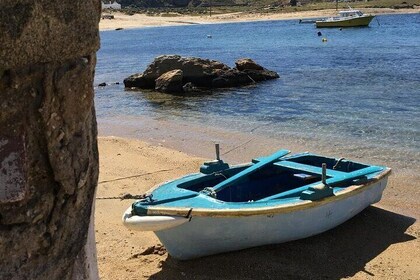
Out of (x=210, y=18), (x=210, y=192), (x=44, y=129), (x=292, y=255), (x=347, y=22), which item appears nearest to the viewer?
(x=44, y=129)

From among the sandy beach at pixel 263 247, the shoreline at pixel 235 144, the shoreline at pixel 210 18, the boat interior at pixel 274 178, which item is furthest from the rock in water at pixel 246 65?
the shoreline at pixel 210 18

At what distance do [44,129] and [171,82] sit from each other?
2242 cm

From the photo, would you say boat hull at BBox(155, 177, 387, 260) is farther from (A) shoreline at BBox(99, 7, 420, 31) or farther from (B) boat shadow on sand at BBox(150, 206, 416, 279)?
(A) shoreline at BBox(99, 7, 420, 31)

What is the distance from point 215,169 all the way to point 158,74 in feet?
60.7

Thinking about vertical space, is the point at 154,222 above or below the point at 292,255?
above

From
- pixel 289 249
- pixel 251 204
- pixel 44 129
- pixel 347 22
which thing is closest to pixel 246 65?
pixel 289 249

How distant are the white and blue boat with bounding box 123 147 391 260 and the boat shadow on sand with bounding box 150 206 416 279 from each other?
133mm

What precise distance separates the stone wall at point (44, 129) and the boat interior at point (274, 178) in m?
5.12

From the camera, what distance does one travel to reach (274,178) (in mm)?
8727

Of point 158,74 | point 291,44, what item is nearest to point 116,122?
point 158,74

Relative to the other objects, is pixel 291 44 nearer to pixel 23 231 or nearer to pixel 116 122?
pixel 116 122

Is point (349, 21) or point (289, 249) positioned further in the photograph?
point (349, 21)

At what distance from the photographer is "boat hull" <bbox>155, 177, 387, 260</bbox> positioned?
21.8ft

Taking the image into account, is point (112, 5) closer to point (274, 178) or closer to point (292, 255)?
point (274, 178)
